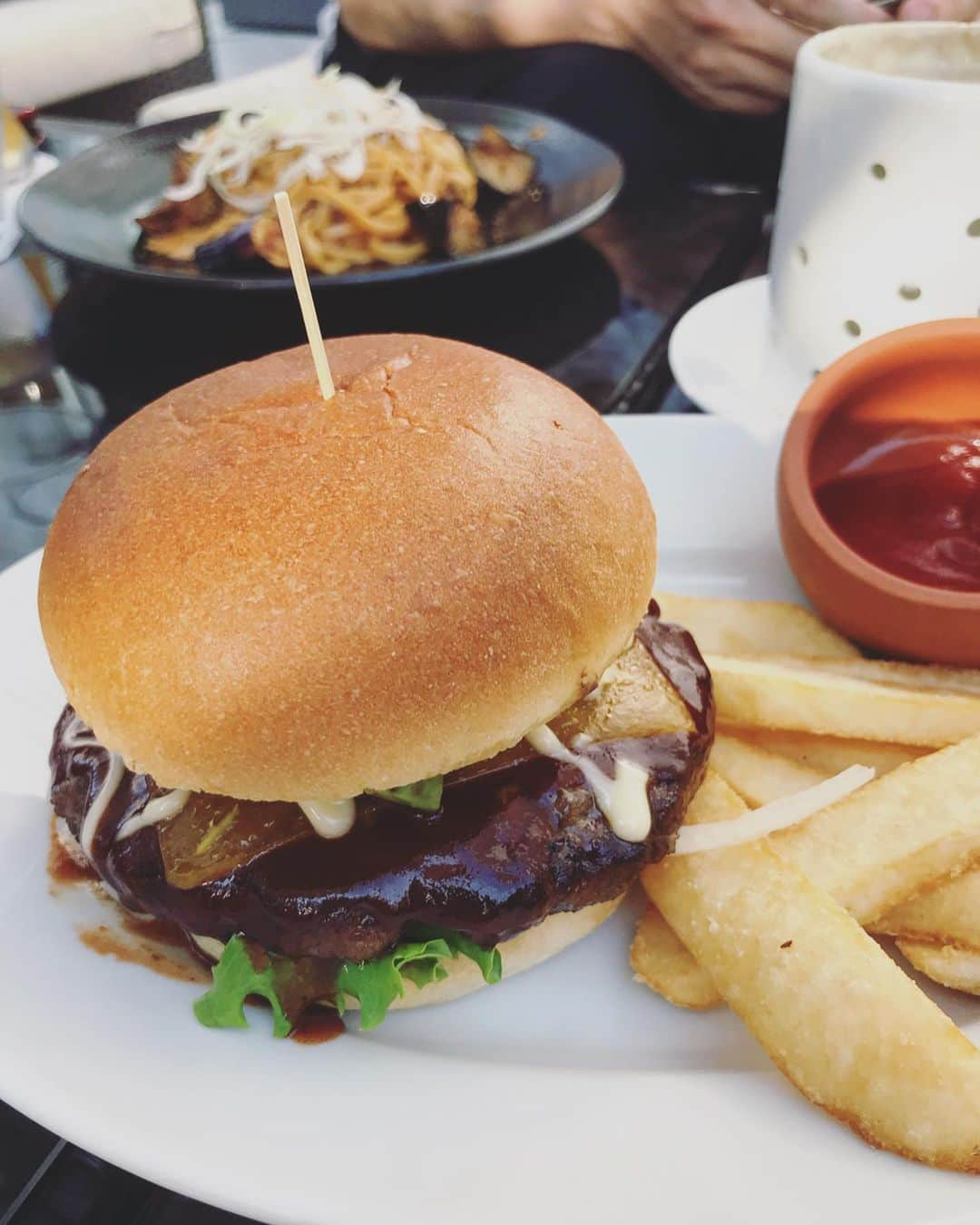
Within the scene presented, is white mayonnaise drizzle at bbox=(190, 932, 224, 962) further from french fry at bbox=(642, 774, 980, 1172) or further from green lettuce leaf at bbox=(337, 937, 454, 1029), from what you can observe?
french fry at bbox=(642, 774, 980, 1172)

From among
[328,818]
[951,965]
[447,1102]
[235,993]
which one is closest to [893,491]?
[951,965]

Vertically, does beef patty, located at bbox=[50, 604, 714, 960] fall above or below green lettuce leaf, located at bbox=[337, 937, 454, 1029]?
above

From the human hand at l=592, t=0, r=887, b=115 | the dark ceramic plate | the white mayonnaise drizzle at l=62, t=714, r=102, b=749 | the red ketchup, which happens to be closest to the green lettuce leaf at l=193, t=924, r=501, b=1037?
the white mayonnaise drizzle at l=62, t=714, r=102, b=749

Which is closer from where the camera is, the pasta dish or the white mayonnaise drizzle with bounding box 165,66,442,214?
the pasta dish

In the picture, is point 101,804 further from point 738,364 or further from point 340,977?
Result: point 738,364

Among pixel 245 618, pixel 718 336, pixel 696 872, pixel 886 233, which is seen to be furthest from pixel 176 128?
pixel 696 872

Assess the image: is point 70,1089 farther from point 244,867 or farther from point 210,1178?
point 244,867
